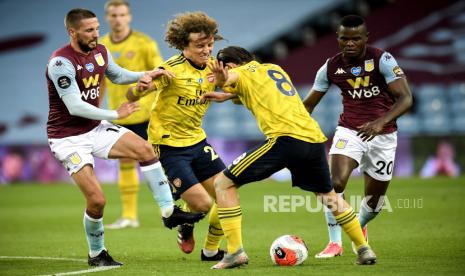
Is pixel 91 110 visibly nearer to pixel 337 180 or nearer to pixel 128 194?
pixel 337 180

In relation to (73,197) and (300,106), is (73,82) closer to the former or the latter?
(300,106)

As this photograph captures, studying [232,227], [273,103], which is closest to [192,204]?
[232,227]

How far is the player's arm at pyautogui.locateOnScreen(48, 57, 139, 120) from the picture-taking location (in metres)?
7.33

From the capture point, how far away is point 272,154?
23.3 feet

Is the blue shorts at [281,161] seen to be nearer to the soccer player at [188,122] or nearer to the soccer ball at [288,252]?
the soccer ball at [288,252]

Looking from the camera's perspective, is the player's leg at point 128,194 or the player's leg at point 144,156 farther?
the player's leg at point 128,194

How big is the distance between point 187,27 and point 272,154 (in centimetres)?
161

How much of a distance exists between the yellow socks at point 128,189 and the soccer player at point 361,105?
368 centimetres

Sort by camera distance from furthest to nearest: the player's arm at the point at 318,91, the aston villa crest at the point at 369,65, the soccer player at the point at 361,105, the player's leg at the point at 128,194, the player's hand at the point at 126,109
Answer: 1. the player's leg at the point at 128,194
2. the player's arm at the point at 318,91
3. the aston villa crest at the point at 369,65
4. the soccer player at the point at 361,105
5. the player's hand at the point at 126,109

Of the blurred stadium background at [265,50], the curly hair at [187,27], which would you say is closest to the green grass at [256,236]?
the curly hair at [187,27]

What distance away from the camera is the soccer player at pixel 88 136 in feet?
24.8

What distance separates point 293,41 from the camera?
83.7 ft

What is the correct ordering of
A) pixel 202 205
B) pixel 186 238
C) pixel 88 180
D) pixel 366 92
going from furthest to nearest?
pixel 366 92 → pixel 186 238 → pixel 202 205 → pixel 88 180

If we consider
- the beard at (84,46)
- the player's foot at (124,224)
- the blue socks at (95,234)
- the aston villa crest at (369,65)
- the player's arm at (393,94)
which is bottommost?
the player's foot at (124,224)
